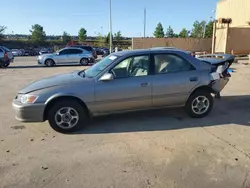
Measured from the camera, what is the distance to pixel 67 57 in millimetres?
20312

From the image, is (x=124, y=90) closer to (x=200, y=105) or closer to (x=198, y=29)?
(x=200, y=105)

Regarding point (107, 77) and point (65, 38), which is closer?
point (107, 77)

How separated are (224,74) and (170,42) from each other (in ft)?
96.4

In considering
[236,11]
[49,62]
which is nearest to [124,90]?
[49,62]

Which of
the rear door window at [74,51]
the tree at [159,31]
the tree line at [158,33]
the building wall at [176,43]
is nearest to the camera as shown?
the rear door window at [74,51]

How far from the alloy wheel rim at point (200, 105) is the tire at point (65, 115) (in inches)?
95.9

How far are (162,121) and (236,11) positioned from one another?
33.9m

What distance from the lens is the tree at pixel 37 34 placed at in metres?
72.4

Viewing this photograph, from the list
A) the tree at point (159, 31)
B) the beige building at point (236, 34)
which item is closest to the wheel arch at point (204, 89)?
the beige building at point (236, 34)

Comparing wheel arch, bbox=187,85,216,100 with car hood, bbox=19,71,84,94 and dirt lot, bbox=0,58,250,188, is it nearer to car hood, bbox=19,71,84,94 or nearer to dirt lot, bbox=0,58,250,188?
dirt lot, bbox=0,58,250,188

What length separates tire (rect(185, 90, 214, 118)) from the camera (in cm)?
545

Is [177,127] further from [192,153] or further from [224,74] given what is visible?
[224,74]

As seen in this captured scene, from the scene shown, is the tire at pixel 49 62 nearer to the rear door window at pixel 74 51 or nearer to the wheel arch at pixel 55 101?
the rear door window at pixel 74 51

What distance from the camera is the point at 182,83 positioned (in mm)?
5254
